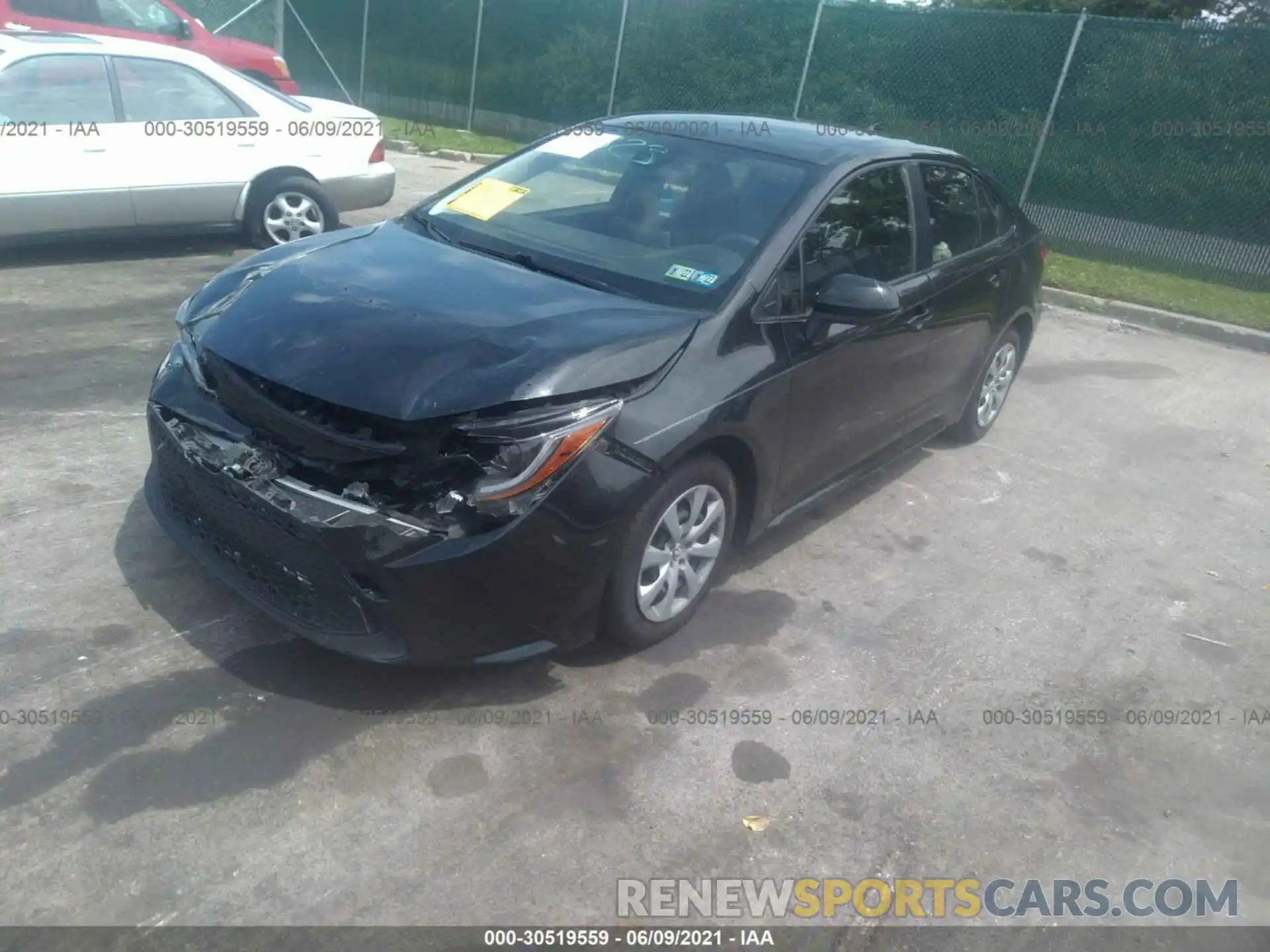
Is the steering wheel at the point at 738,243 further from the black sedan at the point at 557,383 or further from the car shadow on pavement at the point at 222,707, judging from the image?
the car shadow on pavement at the point at 222,707

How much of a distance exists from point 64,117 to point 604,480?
595cm

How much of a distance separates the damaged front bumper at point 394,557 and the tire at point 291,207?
5215 mm

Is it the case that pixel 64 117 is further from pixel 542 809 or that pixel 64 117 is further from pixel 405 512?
pixel 542 809

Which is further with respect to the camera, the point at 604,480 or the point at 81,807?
the point at 604,480

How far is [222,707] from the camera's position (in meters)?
3.38

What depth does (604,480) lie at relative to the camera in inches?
133

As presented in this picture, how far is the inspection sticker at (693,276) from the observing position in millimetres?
4055

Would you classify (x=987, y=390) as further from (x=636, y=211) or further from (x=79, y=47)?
(x=79, y=47)

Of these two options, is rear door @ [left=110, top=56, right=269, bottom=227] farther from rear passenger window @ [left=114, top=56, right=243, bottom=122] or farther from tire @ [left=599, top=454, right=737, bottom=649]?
tire @ [left=599, top=454, right=737, bottom=649]

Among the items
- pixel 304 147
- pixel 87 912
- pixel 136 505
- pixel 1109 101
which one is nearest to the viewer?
pixel 87 912

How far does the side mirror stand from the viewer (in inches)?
162

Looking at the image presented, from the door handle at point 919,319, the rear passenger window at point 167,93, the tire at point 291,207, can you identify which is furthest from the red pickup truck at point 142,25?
the door handle at point 919,319

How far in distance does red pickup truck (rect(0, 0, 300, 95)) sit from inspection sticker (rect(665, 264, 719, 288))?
9255 mm

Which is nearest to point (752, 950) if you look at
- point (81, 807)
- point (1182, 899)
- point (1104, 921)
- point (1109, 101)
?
point (1104, 921)
